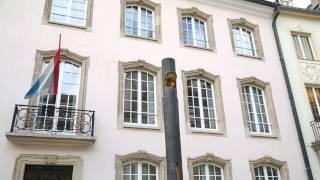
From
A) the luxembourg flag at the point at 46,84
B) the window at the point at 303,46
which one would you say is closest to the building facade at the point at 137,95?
the luxembourg flag at the point at 46,84

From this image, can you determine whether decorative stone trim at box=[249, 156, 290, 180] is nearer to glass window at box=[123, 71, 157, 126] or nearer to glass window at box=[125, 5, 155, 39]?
glass window at box=[123, 71, 157, 126]

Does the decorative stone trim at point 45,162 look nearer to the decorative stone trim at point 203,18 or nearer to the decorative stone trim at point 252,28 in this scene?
the decorative stone trim at point 203,18

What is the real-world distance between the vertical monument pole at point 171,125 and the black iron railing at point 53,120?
17.9 feet

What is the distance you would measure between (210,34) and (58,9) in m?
5.77

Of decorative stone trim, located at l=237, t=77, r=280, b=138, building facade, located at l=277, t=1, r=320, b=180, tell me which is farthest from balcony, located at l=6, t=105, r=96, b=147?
building facade, located at l=277, t=1, r=320, b=180

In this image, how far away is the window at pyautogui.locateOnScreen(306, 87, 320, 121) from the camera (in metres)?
12.5

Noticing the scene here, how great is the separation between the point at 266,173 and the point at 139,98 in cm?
515

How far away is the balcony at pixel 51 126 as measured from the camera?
790cm

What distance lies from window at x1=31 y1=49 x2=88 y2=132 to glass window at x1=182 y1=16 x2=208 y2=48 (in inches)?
169

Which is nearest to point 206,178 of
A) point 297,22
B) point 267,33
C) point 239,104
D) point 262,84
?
point 239,104

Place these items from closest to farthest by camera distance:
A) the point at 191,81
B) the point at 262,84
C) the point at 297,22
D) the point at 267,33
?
the point at 191,81 < the point at 262,84 < the point at 267,33 < the point at 297,22

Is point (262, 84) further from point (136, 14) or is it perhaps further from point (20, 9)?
point (20, 9)

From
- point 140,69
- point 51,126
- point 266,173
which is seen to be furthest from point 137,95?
point 266,173

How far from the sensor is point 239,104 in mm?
11219
